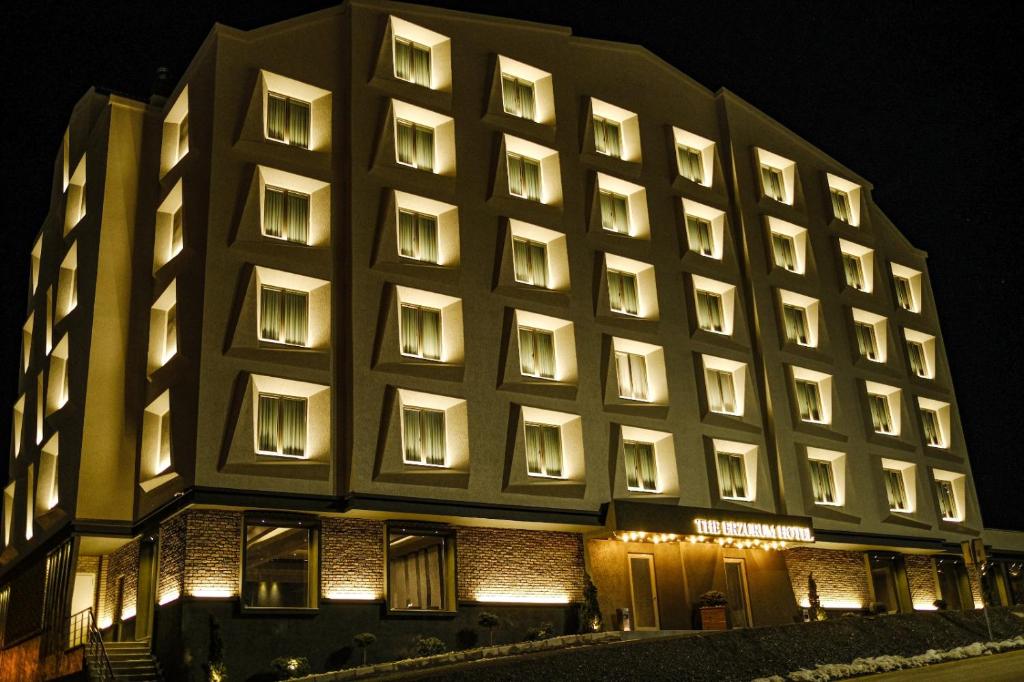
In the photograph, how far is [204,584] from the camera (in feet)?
96.7

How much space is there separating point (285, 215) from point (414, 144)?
238 inches

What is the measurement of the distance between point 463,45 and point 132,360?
17354 mm

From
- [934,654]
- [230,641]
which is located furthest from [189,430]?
[934,654]

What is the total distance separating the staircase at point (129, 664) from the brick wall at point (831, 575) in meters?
25.3

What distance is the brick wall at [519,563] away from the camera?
3406 cm

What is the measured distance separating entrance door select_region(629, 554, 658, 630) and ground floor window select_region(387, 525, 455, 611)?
808 centimetres

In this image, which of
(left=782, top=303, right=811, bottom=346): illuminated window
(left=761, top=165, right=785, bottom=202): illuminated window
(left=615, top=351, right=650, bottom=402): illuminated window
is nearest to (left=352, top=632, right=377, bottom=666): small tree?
(left=615, top=351, right=650, bottom=402): illuminated window

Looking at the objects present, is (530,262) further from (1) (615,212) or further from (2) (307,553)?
(2) (307,553)

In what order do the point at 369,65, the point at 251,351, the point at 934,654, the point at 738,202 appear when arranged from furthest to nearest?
the point at 738,202, the point at 369,65, the point at 251,351, the point at 934,654

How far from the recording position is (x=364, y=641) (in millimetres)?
30188

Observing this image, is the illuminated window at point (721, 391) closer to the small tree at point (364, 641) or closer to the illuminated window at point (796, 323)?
the illuminated window at point (796, 323)

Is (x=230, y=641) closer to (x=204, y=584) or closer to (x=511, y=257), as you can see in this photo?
(x=204, y=584)

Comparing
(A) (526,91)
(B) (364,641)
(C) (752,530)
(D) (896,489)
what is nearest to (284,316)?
(B) (364,641)

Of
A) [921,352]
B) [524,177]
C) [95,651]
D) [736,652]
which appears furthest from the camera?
[921,352]
